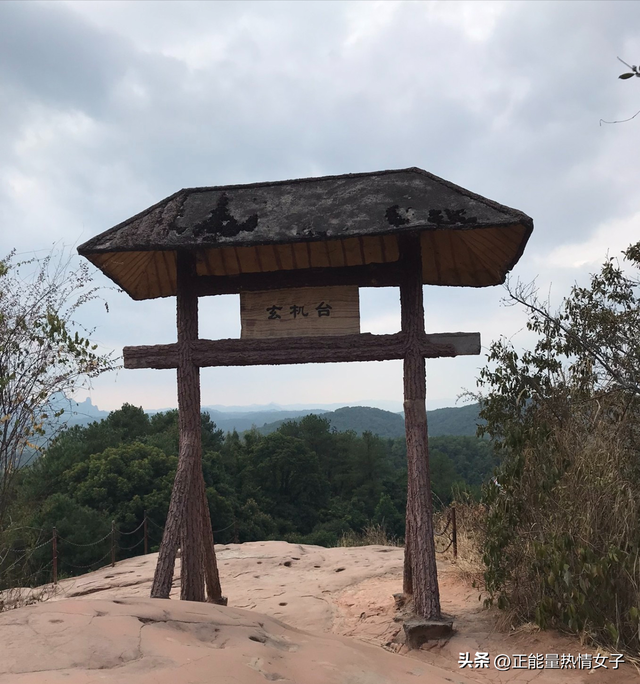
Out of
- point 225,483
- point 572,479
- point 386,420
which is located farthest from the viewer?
point 386,420

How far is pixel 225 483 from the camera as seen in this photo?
27.4 metres

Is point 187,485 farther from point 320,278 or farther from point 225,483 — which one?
point 225,483

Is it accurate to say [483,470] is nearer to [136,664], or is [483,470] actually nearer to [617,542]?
[617,542]

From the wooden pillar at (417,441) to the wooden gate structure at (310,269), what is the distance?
0.01 meters

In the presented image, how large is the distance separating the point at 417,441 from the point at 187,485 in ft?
8.23

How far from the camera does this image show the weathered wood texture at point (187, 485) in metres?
5.89

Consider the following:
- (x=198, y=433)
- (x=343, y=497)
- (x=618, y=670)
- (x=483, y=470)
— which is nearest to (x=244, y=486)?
(x=343, y=497)

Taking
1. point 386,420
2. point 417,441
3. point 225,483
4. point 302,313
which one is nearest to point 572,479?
point 417,441

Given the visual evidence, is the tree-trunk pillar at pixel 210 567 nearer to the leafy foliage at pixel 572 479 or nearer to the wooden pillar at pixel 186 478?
the wooden pillar at pixel 186 478

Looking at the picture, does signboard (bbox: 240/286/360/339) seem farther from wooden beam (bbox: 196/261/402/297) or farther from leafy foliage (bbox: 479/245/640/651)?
leafy foliage (bbox: 479/245/640/651)

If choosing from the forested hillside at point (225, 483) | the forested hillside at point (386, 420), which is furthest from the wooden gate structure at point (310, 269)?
the forested hillside at point (386, 420)

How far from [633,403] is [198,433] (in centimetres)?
483

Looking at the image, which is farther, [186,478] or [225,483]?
[225,483]

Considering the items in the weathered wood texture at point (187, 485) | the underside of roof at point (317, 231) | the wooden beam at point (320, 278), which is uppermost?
the underside of roof at point (317, 231)
